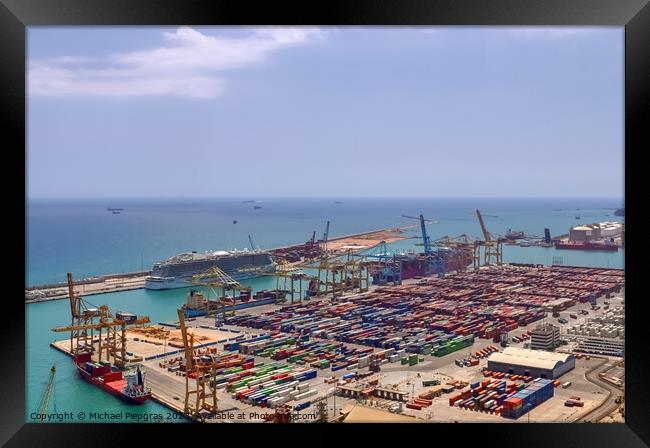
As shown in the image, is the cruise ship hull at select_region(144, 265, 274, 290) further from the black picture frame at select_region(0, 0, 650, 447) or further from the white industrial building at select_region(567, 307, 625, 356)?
the black picture frame at select_region(0, 0, 650, 447)

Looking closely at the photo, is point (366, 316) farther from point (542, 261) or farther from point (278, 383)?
point (542, 261)

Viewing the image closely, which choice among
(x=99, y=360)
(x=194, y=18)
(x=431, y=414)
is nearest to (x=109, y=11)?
(x=194, y=18)

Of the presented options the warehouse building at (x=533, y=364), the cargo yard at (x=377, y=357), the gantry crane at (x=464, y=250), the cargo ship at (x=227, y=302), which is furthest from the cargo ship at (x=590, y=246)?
the warehouse building at (x=533, y=364)

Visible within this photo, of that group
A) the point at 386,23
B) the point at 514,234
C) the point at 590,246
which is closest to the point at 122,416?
the point at 386,23

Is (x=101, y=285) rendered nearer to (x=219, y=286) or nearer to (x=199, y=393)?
(x=219, y=286)

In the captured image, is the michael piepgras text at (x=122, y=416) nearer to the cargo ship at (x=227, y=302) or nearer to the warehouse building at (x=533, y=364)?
the warehouse building at (x=533, y=364)

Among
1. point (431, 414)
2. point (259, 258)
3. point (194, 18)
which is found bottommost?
point (431, 414)
